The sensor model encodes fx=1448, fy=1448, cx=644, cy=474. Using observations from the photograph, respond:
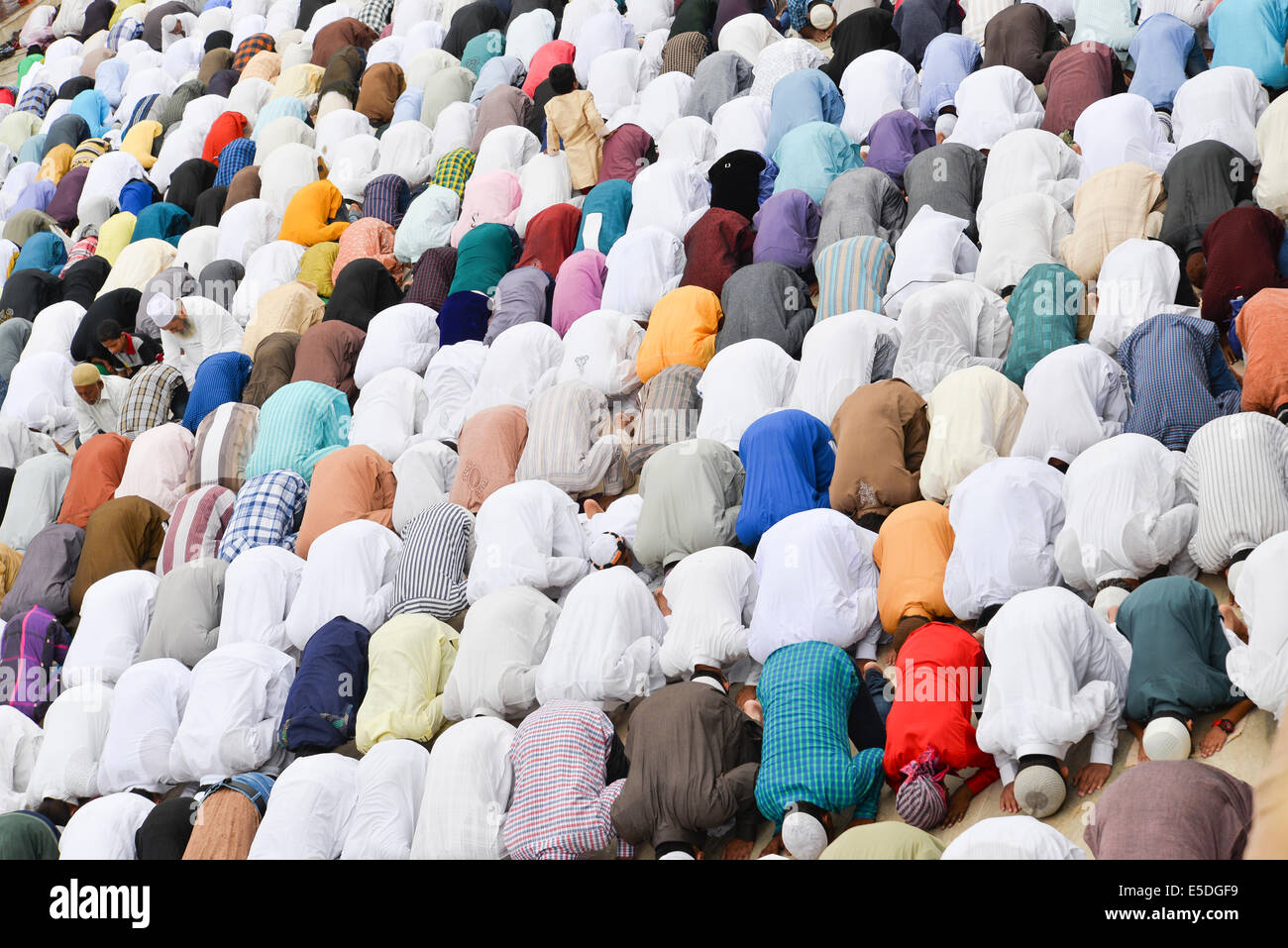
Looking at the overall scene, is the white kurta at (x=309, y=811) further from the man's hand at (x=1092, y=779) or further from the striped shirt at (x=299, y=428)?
the man's hand at (x=1092, y=779)

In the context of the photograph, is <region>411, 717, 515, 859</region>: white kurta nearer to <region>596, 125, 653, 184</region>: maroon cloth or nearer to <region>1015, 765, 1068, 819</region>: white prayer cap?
<region>1015, 765, 1068, 819</region>: white prayer cap

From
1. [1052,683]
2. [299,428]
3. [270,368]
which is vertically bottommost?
[1052,683]

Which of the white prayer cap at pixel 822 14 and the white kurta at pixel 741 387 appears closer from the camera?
the white kurta at pixel 741 387

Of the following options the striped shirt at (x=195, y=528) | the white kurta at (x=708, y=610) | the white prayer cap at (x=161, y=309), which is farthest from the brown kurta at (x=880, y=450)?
the white prayer cap at (x=161, y=309)

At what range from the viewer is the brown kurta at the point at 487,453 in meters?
6.02

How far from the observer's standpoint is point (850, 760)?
13.4 ft

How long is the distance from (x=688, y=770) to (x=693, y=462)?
1.49 metres

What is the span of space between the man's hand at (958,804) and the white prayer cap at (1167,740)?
53 cm

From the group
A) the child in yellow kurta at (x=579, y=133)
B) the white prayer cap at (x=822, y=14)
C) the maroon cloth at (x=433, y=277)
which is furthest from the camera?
the white prayer cap at (x=822, y=14)

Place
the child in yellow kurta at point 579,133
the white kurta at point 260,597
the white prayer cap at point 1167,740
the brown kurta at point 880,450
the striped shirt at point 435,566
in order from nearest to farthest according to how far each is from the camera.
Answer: the white prayer cap at point 1167,740 → the brown kurta at point 880,450 → the striped shirt at point 435,566 → the white kurta at point 260,597 → the child in yellow kurta at point 579,133

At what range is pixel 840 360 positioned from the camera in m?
5.60

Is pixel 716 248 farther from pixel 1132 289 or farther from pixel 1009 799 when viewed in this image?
A: pixel 1009 799

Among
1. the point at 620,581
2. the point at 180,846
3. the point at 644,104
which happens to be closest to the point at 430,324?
the point at 644,104

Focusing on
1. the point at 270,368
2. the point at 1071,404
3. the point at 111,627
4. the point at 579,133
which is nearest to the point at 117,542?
the point at 111,627
